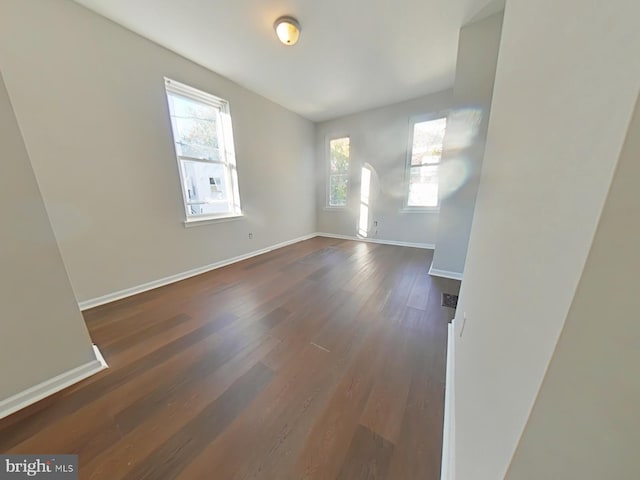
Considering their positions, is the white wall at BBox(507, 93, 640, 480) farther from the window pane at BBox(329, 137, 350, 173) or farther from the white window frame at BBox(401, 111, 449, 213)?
the window pane at BBox(329, 137, 350, 173)

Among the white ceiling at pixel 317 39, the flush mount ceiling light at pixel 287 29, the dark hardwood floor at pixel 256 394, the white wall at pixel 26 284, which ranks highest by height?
the white ceiling at pixel 317 39

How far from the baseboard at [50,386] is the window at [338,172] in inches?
167

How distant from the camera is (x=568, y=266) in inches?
12.3

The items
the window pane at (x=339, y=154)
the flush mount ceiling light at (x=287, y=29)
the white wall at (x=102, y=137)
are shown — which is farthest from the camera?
the window pane at (x=339, y=154)

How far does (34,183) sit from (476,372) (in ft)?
7.25

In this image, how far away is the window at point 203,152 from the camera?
2.56 m

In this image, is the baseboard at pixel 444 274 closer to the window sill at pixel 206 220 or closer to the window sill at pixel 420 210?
the window sill at pixel 420 210

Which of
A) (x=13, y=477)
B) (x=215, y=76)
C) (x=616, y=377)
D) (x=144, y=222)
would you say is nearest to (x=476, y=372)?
(x=616, y=377)

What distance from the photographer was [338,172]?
4.68 metres

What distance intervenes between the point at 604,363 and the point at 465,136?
8.97 ft

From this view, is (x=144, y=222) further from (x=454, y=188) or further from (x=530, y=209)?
(x=454, y=188)

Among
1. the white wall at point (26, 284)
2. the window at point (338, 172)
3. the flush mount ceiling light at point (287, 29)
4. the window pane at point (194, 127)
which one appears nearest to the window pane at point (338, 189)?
the window at point (338, 172)

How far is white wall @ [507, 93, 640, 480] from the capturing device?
0.79ft

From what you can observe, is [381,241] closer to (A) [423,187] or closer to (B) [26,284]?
(A) [423,187]
